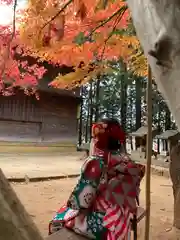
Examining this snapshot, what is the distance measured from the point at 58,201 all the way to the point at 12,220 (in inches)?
191

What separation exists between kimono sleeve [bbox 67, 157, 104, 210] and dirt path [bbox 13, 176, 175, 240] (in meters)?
1.61

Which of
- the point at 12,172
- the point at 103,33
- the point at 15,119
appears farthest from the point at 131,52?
the point at 15,119

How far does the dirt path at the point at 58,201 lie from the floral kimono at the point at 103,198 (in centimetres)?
152

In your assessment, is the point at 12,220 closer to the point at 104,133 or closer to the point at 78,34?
the point at 104,133

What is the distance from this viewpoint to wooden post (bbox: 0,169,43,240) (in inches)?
20.6

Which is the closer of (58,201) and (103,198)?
(103,198)

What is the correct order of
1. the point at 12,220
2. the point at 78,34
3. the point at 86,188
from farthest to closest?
1. the point at 78,34
2. the point at 86,188
3. the point at 12,220

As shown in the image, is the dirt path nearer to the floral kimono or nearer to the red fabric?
the floral kimono

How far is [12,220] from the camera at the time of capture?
0.54 meters

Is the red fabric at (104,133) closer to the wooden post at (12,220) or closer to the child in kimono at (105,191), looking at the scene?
the child in kimono at (105,191)

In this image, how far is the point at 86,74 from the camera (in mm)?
4477

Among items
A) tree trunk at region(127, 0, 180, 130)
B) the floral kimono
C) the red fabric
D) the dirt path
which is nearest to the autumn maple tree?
the red fabric

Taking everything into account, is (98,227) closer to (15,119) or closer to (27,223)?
(27,223)

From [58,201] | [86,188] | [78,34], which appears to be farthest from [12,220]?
[58,201]
